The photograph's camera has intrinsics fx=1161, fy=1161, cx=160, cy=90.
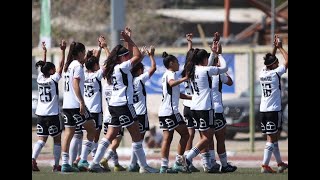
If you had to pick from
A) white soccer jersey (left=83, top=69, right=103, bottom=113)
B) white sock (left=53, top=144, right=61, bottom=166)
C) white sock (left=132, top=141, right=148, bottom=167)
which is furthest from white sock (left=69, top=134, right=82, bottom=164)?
white sock (left=132, top=141, right=148, bottom=167)

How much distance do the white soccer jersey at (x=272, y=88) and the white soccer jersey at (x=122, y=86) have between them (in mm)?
2372

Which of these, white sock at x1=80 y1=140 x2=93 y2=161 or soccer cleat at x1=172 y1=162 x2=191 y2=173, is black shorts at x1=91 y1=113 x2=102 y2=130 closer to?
white sock at x1=80 y1=140 x2=93 y2=161

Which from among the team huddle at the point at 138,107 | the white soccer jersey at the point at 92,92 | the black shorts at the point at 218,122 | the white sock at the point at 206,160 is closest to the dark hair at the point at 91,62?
the team huddle at the point at 138,107

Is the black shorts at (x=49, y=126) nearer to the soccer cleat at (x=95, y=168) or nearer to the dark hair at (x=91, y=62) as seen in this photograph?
the soccer cleat at (x=95, y=168)

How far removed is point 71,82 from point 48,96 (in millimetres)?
488

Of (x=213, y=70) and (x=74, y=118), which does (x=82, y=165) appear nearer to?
(x=74, y=118)

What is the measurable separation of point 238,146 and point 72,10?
46.5 feet

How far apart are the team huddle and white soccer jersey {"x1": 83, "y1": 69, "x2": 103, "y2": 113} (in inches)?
1.2

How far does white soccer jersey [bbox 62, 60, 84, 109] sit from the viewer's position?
19516 millimetres

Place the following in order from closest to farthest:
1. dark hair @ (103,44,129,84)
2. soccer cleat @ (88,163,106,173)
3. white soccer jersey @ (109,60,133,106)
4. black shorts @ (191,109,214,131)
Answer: white soccer jersey @ (109,60,133,106) → dark hair @ (103,44,129,84) → soccer cleat @ (88,163,106,173) → black shorts @ (191,109,214,131)

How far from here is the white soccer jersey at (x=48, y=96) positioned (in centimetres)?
1961
